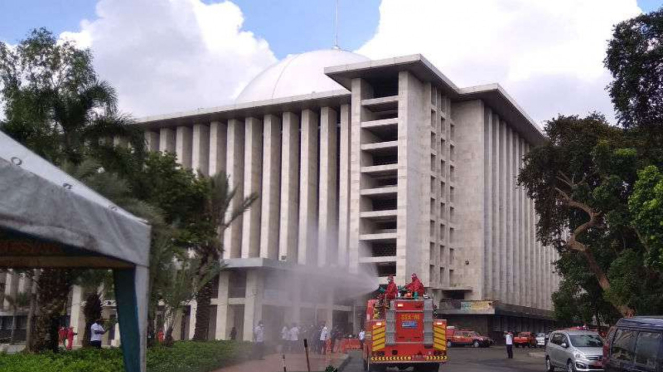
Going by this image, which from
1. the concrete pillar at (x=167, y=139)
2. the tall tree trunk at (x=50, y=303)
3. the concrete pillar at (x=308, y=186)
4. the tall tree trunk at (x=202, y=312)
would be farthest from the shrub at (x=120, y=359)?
the concrete pillar at (x=167, y=139)

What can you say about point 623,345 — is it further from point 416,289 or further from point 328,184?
point 328,184

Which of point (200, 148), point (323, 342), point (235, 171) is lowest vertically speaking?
point (323, 342)

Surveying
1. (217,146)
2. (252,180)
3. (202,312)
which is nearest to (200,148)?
(217,146)

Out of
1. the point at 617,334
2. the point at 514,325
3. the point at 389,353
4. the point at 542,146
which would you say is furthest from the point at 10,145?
the point at 514,325

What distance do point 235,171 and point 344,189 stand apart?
39.9 feet

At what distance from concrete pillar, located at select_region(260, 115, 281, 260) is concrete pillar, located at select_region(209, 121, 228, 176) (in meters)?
5.34

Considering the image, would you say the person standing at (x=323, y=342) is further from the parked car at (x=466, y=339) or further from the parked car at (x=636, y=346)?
the parked car at (x=466, y=339)

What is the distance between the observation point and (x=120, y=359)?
629 inches

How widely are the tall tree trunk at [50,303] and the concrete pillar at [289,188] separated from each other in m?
46.0

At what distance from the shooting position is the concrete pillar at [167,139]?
77.4 metres

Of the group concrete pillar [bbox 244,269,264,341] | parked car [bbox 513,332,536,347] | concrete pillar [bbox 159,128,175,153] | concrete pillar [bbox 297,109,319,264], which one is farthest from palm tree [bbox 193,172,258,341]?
concrete pillar [bbox 159,128,175,153]

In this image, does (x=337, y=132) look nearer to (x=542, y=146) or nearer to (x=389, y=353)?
(x=542, y=146)

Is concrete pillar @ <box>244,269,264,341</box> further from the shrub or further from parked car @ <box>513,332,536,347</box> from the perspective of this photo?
parked car @ <box>513,332,536,347</box>

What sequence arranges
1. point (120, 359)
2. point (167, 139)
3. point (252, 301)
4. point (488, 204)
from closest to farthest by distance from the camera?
1. point (120, 359)
2. point (252, 301)
3. point (488, 204)
4. point (167, 139)
